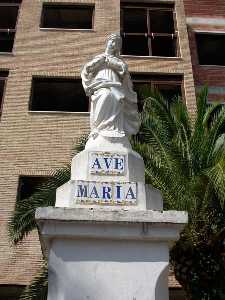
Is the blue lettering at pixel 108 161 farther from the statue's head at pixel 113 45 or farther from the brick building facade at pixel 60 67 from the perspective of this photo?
the brick building facade at pixel 60 67

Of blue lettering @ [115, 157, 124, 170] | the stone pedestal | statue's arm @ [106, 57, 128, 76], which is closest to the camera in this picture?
the stone pedestal

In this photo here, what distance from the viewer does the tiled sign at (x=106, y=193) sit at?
5508 millimetres

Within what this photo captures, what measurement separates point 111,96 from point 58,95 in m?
13.8

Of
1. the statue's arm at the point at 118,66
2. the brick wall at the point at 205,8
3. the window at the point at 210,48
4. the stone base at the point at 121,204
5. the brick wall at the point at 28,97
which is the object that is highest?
the brick wall at the point at 205,8

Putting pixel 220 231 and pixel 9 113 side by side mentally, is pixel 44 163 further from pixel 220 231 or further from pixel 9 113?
pixel 220 231

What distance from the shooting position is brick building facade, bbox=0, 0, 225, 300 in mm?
15164

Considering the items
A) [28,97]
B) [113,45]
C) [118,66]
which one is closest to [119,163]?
[118,66]

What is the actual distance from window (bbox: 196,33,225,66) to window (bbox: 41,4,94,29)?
4917 millimetres

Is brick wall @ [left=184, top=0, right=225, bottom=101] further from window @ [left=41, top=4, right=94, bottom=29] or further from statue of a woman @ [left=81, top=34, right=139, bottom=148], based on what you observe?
statue of a woman @ [left=81, top=34, right=139, bottom=148]

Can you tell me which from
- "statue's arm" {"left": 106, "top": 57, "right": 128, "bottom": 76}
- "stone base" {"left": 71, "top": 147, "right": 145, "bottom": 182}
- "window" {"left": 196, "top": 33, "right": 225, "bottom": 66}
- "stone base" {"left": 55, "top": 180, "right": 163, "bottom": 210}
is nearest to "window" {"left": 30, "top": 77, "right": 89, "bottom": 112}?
"window" {"left": 196, "top": 33, "right": 225, "bottom": 66}

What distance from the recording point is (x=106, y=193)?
5.57 metres

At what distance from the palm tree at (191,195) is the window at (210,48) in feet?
33.6

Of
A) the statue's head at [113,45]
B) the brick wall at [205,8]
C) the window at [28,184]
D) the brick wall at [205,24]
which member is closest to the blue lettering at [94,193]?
the statue's head at [113,45]

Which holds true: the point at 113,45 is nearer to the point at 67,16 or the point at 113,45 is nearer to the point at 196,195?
the point at 196,195
